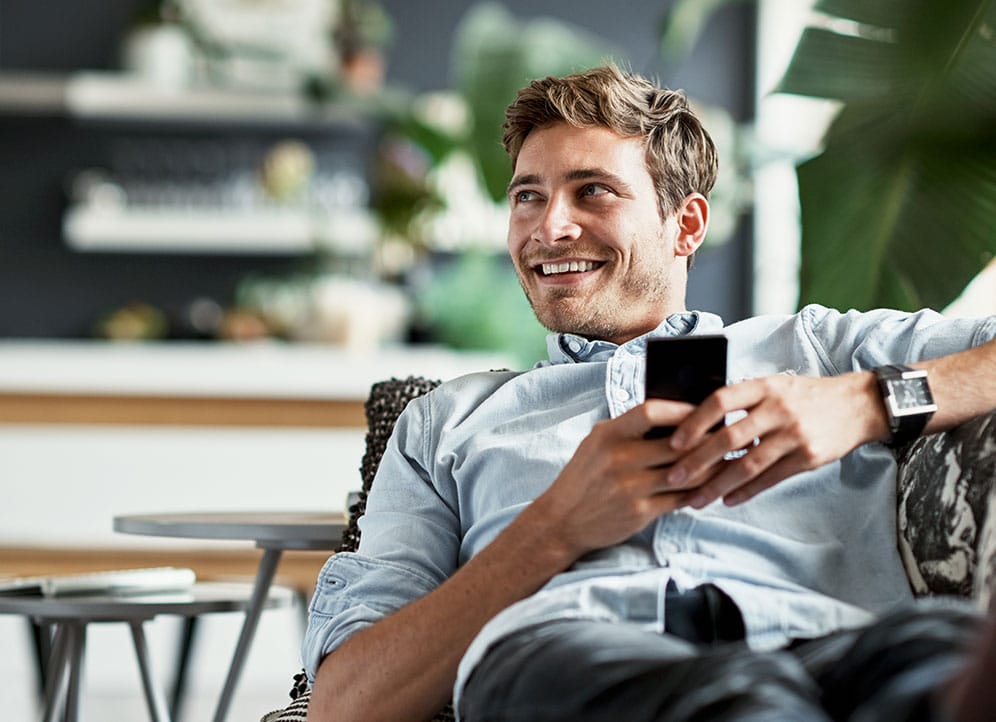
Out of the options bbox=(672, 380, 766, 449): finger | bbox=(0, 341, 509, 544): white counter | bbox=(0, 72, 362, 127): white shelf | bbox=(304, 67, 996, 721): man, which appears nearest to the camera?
bbox=(304, 67, 996, 721): man

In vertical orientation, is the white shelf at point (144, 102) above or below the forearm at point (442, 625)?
above

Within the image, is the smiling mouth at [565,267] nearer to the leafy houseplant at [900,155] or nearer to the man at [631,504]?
the man at [631,504]

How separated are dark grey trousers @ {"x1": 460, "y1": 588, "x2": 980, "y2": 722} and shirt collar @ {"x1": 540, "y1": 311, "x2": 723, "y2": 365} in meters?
0.48

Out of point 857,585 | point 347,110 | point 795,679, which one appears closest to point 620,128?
point 857,585

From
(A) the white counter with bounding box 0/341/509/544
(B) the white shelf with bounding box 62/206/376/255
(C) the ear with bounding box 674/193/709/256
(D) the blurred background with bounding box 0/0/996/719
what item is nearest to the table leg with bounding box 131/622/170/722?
(C) the ear with bounding box 674/193/709/256

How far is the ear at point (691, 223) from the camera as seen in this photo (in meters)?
1.85

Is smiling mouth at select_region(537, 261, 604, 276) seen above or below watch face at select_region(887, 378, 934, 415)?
above

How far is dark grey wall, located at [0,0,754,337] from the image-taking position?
5242mm

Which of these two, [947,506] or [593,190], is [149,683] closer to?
[593,190]

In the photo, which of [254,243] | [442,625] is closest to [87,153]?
[254,243]

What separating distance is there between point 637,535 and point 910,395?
13.0 inches

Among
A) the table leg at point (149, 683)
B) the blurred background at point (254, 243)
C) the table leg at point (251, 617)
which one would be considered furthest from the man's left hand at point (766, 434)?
the blurred background at point (254, 243)

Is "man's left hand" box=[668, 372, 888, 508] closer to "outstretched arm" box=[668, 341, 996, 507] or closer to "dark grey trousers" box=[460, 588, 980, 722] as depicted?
"outstretched arm" box=[668, 341, 996, 507]

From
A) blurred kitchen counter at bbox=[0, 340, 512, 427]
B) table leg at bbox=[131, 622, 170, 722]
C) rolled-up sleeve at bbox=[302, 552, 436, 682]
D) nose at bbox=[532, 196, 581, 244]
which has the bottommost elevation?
table leg at bbox=[131, 622, 170, 722]
